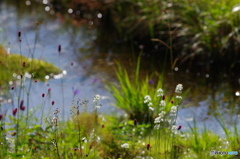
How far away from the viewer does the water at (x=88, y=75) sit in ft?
20.2

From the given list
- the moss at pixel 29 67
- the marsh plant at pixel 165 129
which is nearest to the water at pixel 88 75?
the moss at pixel 29 67

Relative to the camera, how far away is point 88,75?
7562mm

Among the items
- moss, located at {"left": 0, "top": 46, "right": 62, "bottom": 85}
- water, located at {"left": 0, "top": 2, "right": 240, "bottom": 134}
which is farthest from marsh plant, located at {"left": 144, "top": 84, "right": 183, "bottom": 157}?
moss, located at {"left": 0, "top": 46, "right": 62, "bottom": 85}

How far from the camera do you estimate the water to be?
6.15m

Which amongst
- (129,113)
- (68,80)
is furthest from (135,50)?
(129,113)

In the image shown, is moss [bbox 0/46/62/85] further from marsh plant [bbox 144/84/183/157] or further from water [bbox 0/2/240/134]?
marsh plant [bbox 144/84/183/157]

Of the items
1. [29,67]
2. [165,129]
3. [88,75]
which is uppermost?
[29,67]

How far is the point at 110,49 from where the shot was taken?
8812 millimetres

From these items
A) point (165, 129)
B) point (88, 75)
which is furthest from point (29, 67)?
point (165, 129)

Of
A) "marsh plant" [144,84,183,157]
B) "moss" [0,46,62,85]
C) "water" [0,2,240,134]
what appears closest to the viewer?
"marsh plant" [144,84,183,157]

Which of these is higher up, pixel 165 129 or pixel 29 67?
pixel 29 67

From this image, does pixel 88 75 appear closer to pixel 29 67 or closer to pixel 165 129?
pixel 29 67

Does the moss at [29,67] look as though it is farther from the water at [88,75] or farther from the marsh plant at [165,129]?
the marsh plant at [165,129]

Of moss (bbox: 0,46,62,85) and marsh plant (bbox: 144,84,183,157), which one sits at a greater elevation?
moss (bbox: 0,46,62,85)
